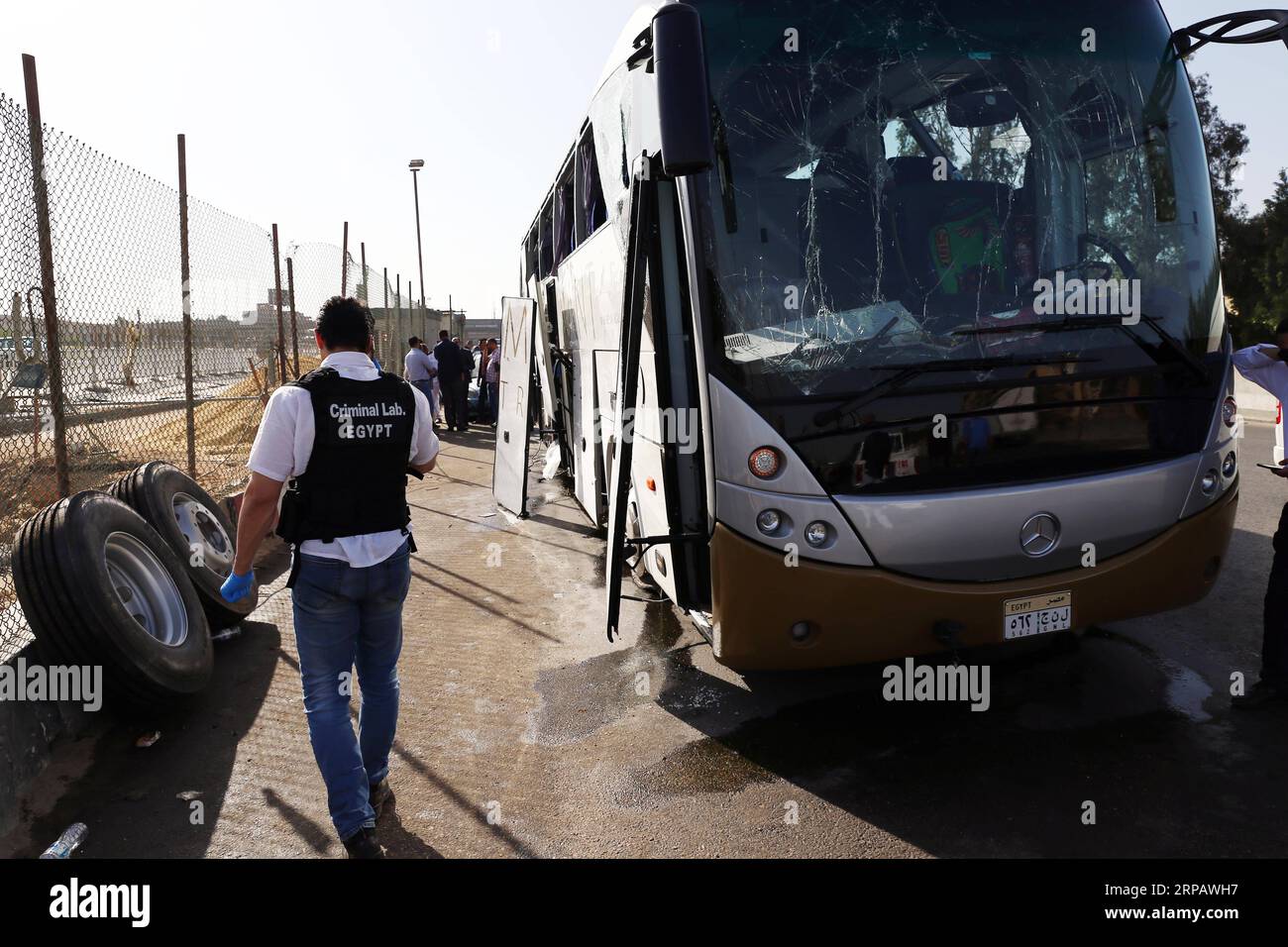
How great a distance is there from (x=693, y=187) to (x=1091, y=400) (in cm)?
187

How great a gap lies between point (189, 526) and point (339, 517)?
10.4 feet

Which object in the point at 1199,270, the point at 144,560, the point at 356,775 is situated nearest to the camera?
the point at 356,775

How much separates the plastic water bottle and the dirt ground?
50mm

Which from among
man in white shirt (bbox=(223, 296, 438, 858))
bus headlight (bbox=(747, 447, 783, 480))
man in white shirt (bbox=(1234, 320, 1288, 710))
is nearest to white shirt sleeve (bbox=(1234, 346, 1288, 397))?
man in white shirt (bbox=(1234, 320, 1288, 710))

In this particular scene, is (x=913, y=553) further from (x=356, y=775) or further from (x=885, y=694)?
(x=356, y=775)

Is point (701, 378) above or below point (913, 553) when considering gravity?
above

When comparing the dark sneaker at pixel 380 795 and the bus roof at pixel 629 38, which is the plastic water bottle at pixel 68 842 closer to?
the dark sneaker at pixel 380 795

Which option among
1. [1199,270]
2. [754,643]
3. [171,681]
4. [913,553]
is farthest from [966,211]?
[171,681]

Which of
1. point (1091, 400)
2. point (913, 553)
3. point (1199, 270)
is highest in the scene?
point (1199, 270)

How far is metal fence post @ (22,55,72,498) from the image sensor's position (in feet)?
17.0

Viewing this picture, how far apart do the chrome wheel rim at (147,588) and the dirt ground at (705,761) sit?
16.7 inches

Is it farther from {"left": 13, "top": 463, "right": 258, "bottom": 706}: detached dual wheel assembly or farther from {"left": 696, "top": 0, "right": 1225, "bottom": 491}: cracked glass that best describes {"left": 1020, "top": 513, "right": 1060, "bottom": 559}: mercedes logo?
{"left": 13, "top": 463, "right": 258, "bottom": 706}: detached dual wheel assembly

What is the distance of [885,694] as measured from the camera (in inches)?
180

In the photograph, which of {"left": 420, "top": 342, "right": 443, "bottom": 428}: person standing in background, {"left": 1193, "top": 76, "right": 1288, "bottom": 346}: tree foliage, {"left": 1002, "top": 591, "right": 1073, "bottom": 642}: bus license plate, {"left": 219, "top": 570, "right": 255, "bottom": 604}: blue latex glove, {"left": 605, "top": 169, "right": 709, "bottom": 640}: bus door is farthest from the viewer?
{"left": 1193, "top": 76, "right": 1288, "bottom": 346}: tree foliage
